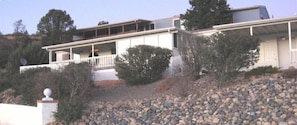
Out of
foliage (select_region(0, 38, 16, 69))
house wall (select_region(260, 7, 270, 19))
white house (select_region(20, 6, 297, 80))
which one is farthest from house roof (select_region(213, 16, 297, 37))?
foliage (select_region(0, 38, 16, 69))

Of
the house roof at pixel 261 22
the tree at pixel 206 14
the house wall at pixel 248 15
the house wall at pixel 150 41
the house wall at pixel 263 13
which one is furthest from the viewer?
the house wall at pixel 263 13

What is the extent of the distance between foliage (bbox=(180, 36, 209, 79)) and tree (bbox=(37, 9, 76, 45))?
87.8 feet

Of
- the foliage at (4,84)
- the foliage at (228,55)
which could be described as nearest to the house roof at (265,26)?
the foliage at (228,55)

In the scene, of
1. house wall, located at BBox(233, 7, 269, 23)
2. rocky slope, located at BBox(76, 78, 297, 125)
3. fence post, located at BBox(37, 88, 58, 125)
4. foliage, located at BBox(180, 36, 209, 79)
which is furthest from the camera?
house wall, located at BBox(233, 7, 269, 23)

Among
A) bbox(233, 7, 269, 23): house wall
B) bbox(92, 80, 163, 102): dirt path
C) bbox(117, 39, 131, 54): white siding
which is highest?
bbox(233, 7, 269, 23): house wall

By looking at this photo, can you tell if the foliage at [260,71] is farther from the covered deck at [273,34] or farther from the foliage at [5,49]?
the foliage at [5,49]

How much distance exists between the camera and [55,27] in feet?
161

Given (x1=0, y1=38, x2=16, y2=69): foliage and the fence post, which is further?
(x1=0, y1=38, x2=16, y2=69): foliage


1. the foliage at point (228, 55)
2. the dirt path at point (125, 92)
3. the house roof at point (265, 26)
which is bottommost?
the dirt path at point (125, 92)

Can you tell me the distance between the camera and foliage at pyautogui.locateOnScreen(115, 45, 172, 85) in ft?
76.7

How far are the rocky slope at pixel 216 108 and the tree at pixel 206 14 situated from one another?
833 inches

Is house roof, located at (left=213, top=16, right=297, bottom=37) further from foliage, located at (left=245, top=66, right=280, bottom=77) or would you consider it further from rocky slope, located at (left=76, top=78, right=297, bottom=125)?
rocky slope, located at (left=76, top=78, right=297, bottom=125)

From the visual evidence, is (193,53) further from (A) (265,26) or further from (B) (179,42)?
(A) (265,26)

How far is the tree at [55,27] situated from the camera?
4672 cm
